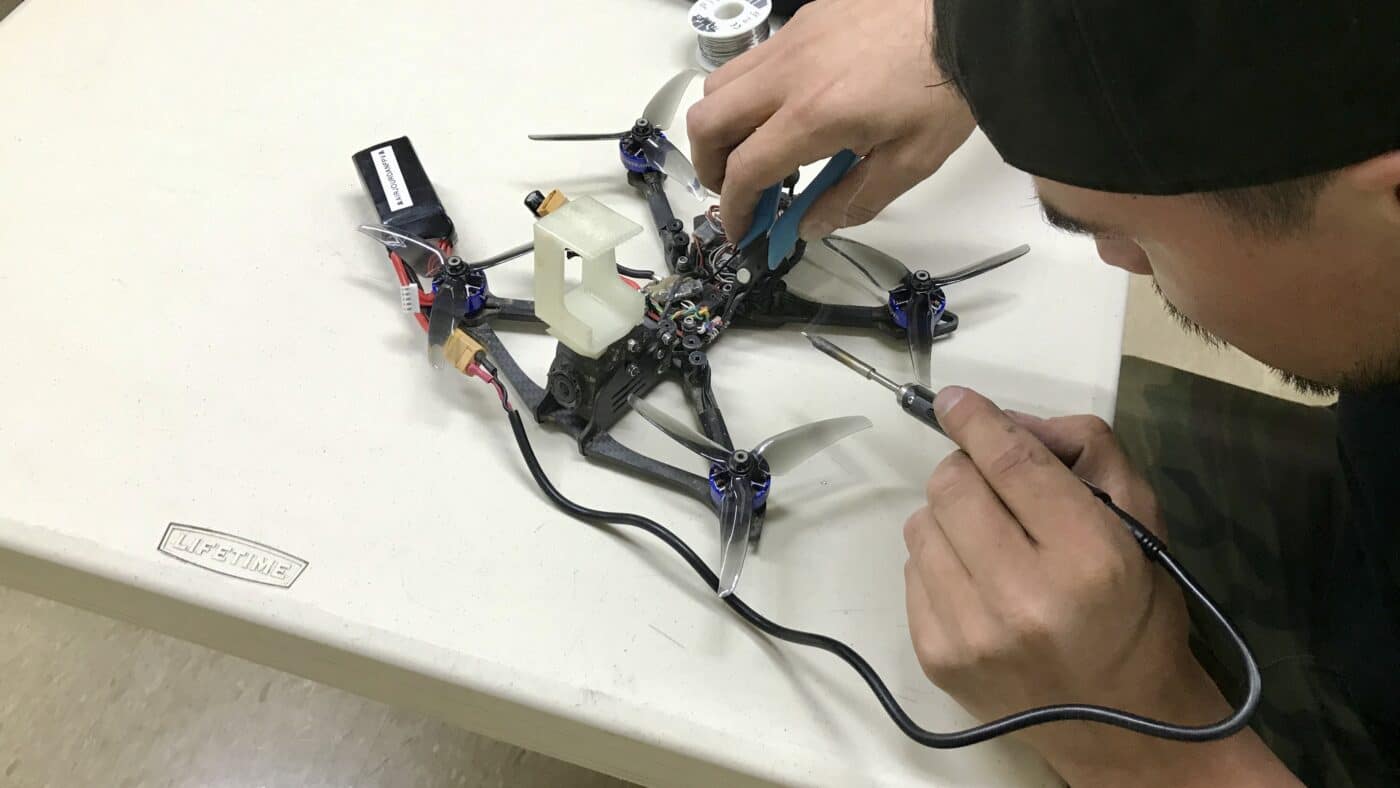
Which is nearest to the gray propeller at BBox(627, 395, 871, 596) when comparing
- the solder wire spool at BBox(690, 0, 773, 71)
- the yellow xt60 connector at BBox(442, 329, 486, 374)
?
the yellow xt60 connector at BBox(442, 329, 486, 374)

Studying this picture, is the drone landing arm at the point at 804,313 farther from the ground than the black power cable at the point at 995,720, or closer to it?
farther from the ground

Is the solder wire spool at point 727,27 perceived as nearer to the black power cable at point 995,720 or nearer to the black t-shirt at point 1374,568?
the black power cable at point 995,720

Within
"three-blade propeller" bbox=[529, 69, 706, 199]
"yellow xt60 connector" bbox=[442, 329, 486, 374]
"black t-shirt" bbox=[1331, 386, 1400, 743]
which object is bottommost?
"black t-shirt" bbox=[1331, 386, 1400, 743]

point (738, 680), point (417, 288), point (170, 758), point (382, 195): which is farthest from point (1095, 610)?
point (170, 758)

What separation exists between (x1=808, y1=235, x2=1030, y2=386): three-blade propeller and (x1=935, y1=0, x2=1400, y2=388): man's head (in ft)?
0.62

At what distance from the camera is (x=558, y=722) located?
0.52 meters

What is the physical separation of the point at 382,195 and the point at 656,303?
249mm

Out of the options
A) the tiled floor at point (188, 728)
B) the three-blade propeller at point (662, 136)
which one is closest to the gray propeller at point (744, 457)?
the three-blade propeller at point (662, 136)

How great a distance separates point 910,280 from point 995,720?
12.3 inches

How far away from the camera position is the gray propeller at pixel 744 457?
22.1 inches

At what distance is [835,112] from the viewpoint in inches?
24.2

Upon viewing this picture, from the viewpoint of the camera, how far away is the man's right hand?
0.62 meters

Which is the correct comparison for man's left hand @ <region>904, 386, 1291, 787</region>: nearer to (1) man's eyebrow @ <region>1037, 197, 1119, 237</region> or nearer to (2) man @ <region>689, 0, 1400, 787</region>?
(2) man @ <region>689, 0, 1400, 787</region>

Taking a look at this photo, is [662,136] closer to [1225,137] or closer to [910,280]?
[910,280]
